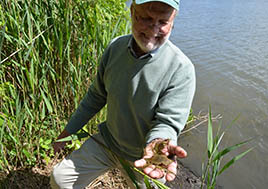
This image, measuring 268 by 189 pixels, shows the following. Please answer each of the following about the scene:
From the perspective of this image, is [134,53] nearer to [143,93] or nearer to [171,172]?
[143,93]

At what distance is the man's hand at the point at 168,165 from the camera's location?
1012mm

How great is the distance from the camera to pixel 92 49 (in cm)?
212

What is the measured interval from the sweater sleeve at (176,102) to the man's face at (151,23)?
20 centimetres

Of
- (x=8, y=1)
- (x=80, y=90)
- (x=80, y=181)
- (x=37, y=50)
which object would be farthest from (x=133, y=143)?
(x=8, y=1)

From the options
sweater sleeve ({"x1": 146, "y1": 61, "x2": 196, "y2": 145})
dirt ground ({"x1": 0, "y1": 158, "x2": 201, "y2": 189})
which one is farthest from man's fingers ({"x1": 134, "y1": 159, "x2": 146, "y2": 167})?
dirt ground ({"x1": 0, "y1": 158, "x2": 201, "y2": 189})

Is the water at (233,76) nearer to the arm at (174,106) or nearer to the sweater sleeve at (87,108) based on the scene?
the sweater sleeve at (87,108)

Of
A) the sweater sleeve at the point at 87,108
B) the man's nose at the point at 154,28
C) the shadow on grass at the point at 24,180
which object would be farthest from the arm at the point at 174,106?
the shadow on grass at the point at 24,180

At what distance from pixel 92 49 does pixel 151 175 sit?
1401 mm

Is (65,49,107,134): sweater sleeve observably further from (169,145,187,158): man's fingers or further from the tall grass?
(169,145,187,158): man's fingers

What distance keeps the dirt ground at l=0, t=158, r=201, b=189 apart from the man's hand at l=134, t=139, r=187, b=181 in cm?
128

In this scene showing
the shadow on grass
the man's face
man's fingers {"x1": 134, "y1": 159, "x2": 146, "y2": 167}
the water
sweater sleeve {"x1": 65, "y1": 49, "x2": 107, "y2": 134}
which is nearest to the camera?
man's fingers {"x1": 134, "y1": 159, "x2": 146, "y2": 167}

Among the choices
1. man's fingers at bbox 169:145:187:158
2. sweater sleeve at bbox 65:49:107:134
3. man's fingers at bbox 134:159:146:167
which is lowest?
sweater sleeve at bbox 65:49:107:134

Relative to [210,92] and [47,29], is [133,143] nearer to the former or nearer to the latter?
[47,29]

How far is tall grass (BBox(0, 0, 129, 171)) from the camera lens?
1728mm
